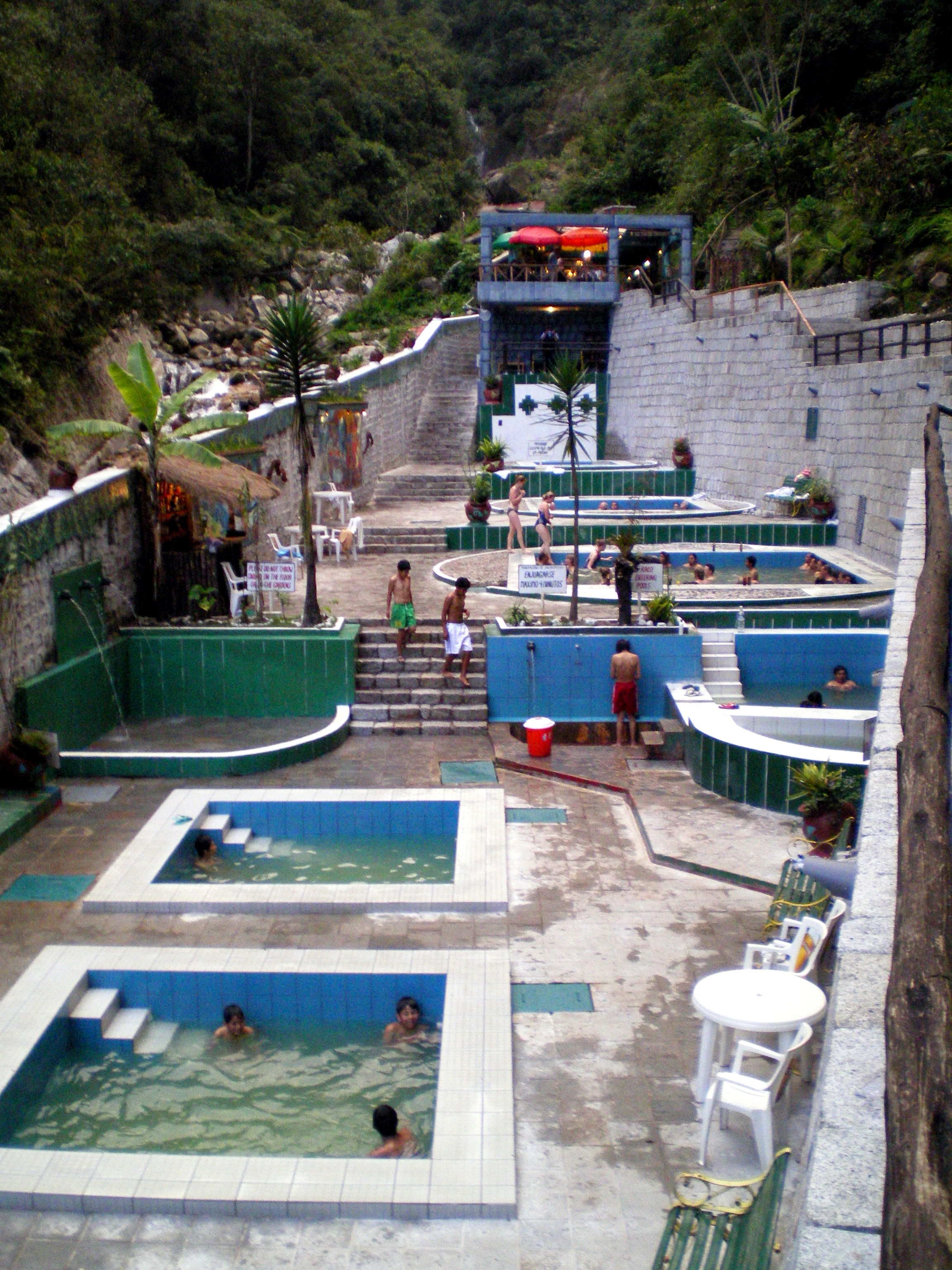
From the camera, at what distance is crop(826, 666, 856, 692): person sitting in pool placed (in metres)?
14.0

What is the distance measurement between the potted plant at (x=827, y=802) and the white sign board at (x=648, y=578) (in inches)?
217

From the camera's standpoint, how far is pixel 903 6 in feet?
99.3

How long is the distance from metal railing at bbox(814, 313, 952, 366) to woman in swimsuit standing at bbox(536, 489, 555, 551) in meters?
5.99

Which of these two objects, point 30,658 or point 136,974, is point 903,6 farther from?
point 136,974

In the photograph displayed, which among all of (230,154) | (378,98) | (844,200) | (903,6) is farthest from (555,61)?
(844,200)

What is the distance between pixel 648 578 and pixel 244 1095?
9.41 m

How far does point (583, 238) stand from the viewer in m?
33.7

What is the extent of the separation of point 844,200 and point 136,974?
2580 cm

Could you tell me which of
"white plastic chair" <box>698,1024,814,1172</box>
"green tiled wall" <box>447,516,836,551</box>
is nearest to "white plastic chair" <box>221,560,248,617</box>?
"green tiled wall" <box>447,516,836,551</box>

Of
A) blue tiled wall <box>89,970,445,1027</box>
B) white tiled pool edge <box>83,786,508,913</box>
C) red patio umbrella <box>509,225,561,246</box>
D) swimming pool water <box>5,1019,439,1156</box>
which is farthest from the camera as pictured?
red patio umbrella <box>509,225,561,246</box>

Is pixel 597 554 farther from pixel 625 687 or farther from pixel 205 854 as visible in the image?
pixel 205 854

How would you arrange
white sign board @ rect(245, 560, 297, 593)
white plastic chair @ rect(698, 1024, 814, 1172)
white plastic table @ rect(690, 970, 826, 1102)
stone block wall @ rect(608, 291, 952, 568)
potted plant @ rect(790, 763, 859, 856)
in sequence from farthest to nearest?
stone block wall @ rect(608, 291, 952, 568), white sign board @ rect(245, 560, 297, 593), potted plant @ rect(790, 763, 859, 856), white plastic table @ rect(690, 970, 826, 1102), white plastic chair @ rect(698, 1024, 814, 1172)

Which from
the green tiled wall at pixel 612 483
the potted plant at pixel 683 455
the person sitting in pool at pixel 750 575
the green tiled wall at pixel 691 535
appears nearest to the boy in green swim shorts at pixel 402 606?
the person sitting in pool at pixel 750 575

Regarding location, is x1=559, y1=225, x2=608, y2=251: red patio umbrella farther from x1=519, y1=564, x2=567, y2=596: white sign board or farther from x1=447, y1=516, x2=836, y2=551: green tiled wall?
x1=519, y1=564, x2=567, y2=596: white sign board
